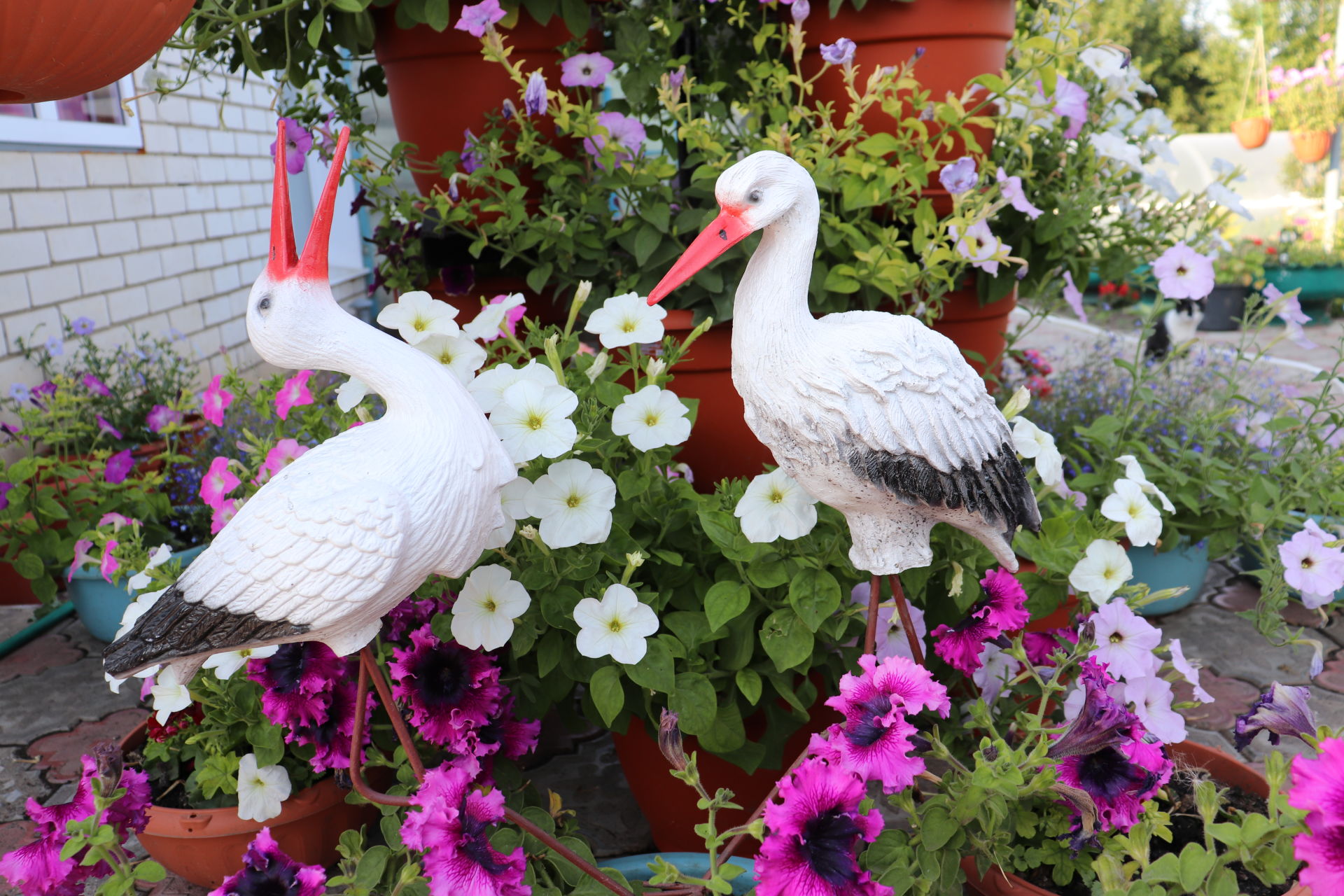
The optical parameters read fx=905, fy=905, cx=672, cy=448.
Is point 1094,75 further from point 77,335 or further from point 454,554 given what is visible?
point 77,335

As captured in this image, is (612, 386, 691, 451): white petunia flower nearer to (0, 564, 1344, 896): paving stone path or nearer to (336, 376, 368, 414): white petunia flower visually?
(336, 376, 368, 414): white petunia flower

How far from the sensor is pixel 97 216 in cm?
335

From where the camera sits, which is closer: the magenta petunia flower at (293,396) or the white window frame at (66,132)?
the magenta petunia flower at (293,396)

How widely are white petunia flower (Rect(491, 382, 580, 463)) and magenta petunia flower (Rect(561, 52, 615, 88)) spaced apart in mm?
852

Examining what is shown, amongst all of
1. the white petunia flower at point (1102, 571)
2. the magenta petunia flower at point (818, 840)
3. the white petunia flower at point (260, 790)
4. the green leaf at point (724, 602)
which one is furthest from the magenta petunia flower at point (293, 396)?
the white petunia flower at point (1102, 571)

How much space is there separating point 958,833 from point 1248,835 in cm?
31

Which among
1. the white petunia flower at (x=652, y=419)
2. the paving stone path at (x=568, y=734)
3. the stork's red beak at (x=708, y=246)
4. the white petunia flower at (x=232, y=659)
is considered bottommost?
the paving stone path at (x=568, y=734)

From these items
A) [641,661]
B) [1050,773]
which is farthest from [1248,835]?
[641,661]

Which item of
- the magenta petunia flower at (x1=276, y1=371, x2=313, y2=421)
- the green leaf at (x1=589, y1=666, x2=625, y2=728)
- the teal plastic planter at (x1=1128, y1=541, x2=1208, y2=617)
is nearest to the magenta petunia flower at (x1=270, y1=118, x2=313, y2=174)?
the magenta petunia flower at (x1=276, y1=371, x2=313, y2=421)

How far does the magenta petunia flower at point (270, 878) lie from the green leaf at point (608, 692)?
375 mm

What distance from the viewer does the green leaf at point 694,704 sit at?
122cm

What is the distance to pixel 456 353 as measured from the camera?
1.24 metres

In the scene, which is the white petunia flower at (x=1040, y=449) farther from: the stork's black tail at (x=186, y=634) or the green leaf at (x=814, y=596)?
the stork's black tail at (x=186, y=634)

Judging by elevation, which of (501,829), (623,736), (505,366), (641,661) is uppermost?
(505,366)
